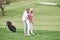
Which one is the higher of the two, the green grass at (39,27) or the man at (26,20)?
the man at (26,20)

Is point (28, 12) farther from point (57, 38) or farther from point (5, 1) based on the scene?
point (5, 1)

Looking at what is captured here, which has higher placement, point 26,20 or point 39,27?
point 26,20

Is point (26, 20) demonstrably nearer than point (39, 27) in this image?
Yes

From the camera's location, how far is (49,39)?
1705cm

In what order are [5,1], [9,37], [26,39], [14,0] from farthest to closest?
[14,0]
[5,1]
[9,37]
[26,39]

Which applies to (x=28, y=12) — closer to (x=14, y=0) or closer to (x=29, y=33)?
(x=29, y=33)

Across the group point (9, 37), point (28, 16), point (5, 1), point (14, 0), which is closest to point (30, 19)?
point (28, 16)

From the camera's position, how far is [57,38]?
1766cm

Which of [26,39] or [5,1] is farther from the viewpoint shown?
[5,1]

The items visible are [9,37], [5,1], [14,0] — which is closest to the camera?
[9,37]

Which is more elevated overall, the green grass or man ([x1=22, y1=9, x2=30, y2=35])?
man ([x1=22, y1=9, x2=30, y2=35])

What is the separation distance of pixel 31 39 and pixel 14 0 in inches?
2112

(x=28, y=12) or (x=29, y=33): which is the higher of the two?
(x=28, y=12)

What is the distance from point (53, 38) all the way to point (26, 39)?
5.79ft
